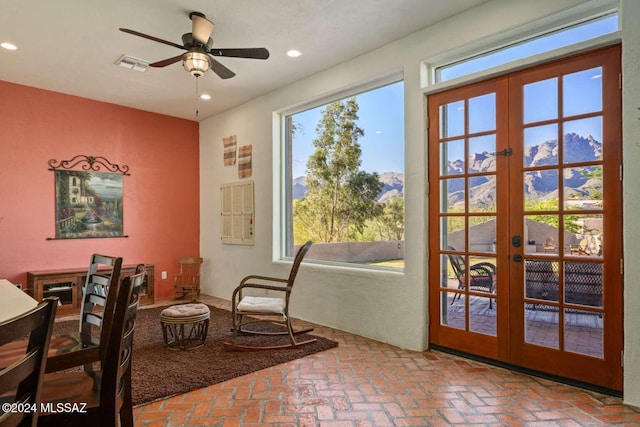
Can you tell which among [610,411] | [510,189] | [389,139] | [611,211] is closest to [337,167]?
[389,139]

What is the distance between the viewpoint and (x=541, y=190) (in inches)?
117

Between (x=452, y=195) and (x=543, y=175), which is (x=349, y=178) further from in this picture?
(x=543, y=175)

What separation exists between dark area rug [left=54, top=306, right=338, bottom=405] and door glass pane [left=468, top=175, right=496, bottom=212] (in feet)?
6.08

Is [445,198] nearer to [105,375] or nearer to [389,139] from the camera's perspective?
[389,139]

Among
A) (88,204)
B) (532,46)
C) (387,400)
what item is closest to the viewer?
(387,400)

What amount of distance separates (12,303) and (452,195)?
3.24 metres

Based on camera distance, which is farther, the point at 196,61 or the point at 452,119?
the point at 452,119

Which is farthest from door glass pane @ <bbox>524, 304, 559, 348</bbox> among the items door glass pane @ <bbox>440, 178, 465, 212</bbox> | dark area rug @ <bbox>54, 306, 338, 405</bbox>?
dark area rug @ <bbox>54, 306, 338, 405</bbox>

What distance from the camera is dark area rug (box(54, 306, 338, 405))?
2797mm

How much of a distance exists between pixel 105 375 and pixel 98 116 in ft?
17.2

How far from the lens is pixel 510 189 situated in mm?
3123

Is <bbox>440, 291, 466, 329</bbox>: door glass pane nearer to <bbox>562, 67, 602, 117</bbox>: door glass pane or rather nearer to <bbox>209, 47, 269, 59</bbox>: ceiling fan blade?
<bbox>562, 67, 602, 117</bbox>: door glass pane

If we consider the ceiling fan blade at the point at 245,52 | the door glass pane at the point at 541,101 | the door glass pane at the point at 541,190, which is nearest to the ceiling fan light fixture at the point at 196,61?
the ceiling fan blade at the point at 245,52

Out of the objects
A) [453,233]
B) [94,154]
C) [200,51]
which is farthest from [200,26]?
[94,154]
